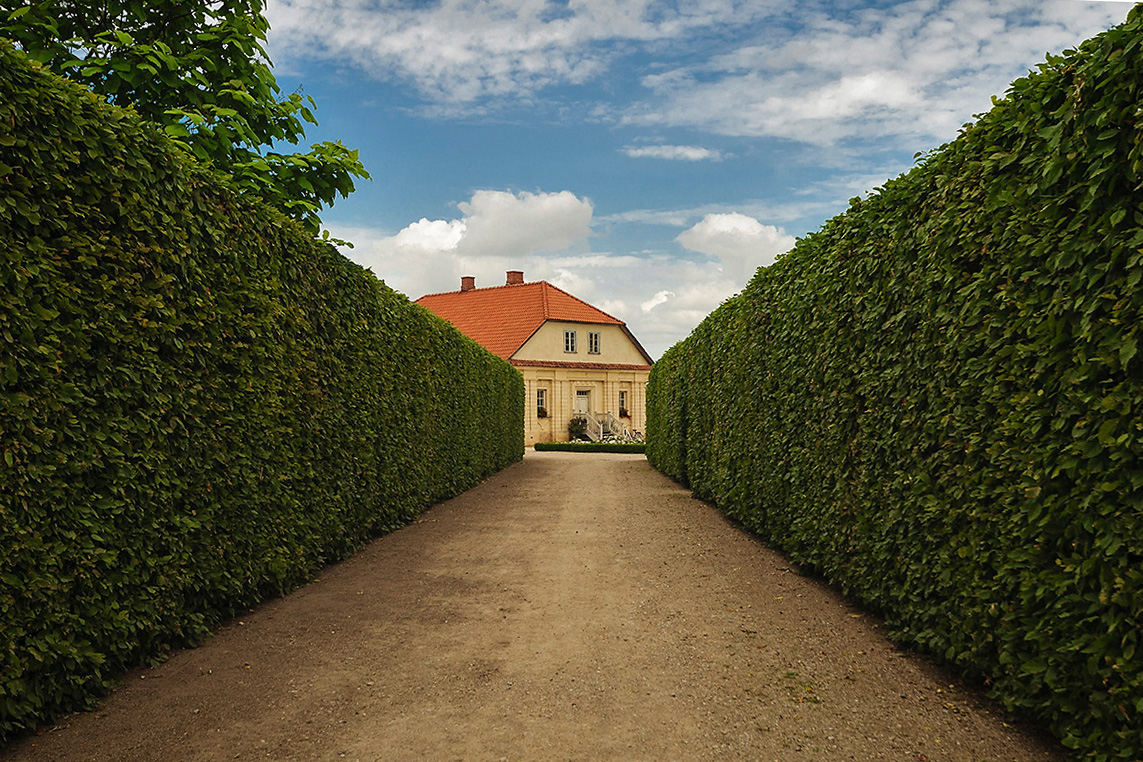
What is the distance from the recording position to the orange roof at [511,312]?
3709cm

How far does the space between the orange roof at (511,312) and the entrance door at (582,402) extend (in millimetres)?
3852

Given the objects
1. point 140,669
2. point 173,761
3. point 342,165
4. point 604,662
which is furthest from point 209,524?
point 342,165

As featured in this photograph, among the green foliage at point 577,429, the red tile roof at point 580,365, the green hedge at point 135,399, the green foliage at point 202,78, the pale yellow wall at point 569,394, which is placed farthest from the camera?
the green foliage at point 577,429

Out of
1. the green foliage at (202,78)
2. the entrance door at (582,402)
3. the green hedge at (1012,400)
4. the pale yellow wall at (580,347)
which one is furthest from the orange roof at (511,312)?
the green hedge at (1012,400)

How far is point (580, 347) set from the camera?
3812 centimetres

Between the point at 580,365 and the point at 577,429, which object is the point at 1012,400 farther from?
the point at 580,365

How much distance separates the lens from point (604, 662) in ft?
14.6

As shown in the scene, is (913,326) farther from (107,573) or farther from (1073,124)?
(107,573)

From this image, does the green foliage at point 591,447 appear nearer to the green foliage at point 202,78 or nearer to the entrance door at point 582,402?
the entrance door at point 582,402

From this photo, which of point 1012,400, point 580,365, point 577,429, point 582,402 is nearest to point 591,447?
point 577,429

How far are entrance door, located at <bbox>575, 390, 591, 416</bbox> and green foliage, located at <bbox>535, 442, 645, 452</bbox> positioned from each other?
4321mm

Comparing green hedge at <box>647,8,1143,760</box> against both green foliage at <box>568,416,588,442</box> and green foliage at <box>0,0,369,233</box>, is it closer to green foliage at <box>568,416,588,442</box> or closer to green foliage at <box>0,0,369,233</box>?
green foliage at <box>0,0,369,233</box>

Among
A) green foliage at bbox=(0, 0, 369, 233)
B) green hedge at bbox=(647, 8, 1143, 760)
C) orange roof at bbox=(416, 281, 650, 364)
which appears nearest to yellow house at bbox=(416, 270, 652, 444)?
orange roof at bbox=(416, 281, 650, 364)

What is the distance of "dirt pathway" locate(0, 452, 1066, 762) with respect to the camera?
3379mm
